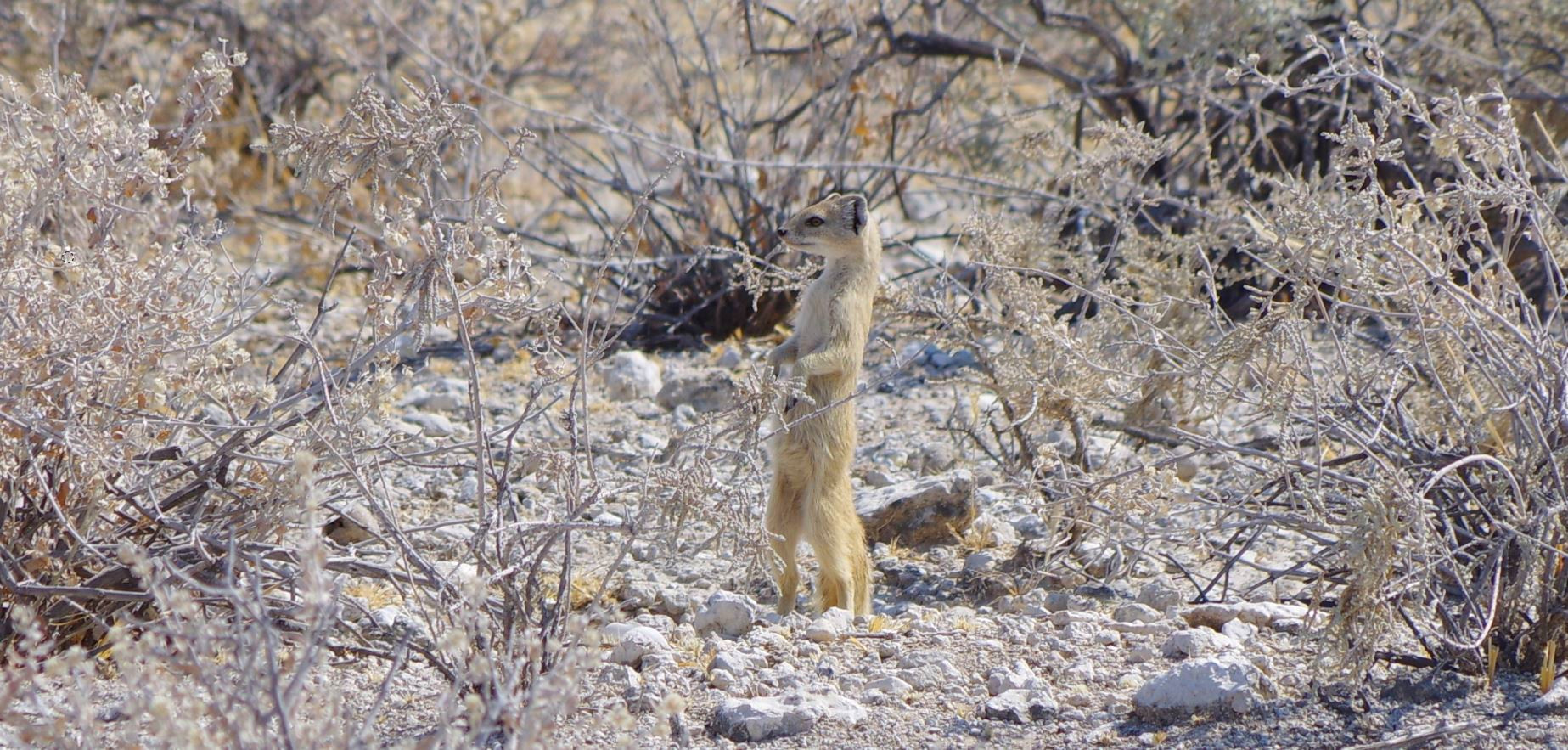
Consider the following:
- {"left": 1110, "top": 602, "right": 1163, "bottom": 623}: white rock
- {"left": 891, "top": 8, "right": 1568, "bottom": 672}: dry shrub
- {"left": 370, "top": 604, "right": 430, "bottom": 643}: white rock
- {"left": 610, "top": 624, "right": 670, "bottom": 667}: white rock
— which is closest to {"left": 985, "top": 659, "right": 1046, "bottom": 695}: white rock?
{"left": 891, "top": 8, "right": 1568, "bottom": 672}: dry shrub

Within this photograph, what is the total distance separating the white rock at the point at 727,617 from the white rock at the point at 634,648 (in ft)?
1.27

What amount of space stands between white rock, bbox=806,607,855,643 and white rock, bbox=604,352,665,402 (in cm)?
266

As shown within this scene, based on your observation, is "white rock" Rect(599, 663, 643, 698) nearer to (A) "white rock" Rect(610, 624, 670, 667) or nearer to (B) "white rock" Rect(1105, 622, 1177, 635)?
(A) "white rock" Rect(610, 624, 670, 667)

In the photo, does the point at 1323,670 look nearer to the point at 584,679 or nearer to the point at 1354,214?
the point at 1354,214

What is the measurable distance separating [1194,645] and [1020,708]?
2.08 feet

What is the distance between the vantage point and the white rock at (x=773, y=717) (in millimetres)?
3832

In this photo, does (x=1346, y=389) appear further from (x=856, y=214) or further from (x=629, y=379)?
(x=629, y=379)

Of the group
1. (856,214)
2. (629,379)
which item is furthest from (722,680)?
(629,379)

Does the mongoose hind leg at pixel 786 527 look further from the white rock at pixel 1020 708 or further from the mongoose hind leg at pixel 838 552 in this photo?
the white rock at pixel 1020 708

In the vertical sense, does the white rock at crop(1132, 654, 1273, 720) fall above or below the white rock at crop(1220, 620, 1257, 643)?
below

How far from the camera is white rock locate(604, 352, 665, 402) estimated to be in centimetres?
738

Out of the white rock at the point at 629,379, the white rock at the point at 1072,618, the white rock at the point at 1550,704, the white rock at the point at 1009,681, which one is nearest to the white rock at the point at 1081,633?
the white rock at the point at 1072,618

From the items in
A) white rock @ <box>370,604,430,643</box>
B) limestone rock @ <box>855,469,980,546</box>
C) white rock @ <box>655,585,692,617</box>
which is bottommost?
white rock @ <box>370,604,430,643</box>

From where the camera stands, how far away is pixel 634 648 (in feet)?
14.1
